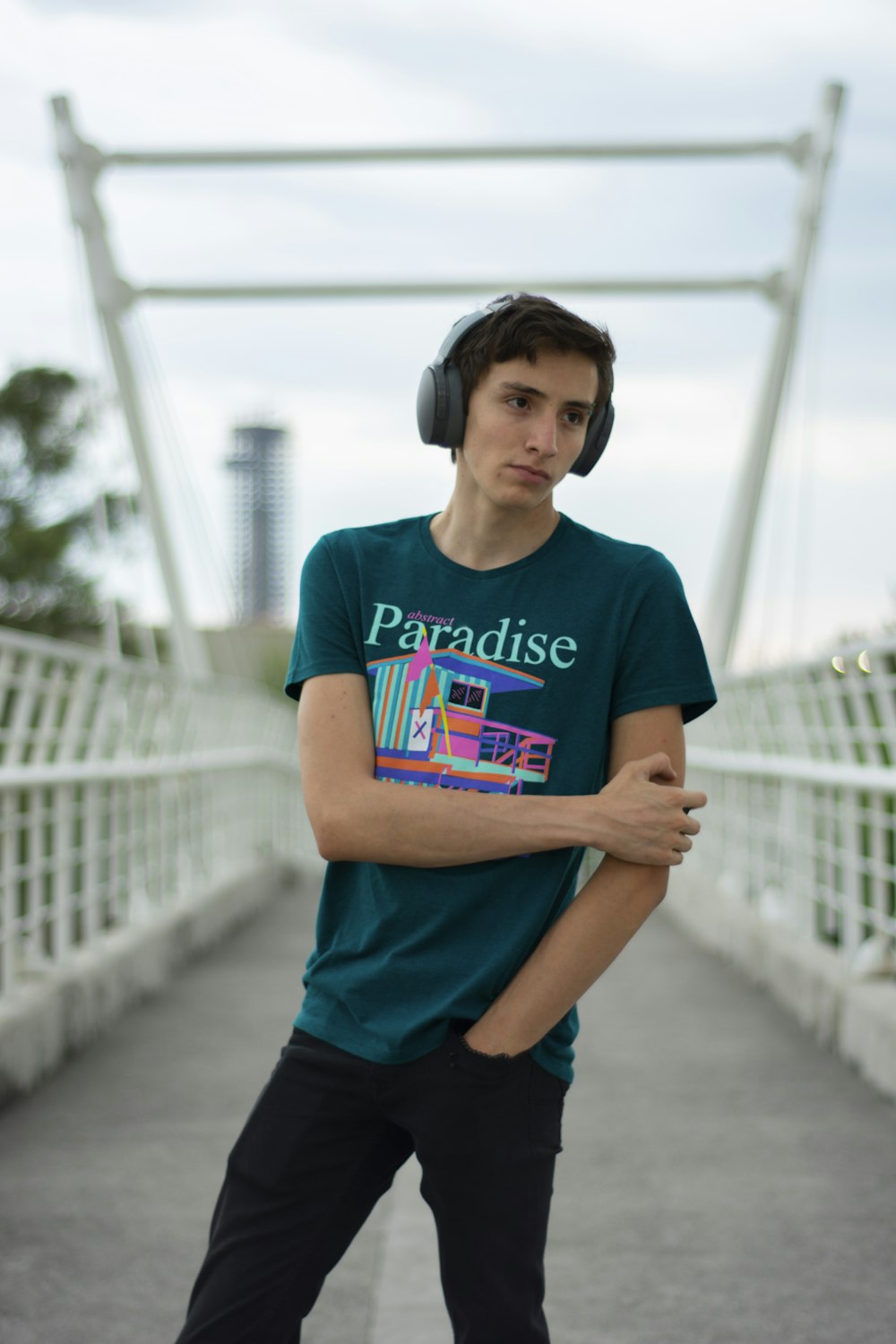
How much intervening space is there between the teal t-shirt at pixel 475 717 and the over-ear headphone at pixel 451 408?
Result: 201 millimetres

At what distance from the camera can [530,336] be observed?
2197 millimetres

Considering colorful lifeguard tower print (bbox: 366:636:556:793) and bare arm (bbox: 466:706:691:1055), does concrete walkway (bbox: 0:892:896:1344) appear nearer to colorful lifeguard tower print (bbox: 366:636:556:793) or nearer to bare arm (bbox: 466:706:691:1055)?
bare arm (bbox: 466:706:691:1055)

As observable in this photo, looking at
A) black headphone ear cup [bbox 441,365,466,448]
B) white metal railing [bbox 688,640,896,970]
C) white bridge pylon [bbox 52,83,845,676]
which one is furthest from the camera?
white bridge pylon [bbox 52,83,845,676]

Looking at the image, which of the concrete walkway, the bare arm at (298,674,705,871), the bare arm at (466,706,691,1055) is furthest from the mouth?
the concrete walkway

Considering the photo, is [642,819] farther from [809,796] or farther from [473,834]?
[809,796]

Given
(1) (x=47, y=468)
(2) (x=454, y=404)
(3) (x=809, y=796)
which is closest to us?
(2) (x=454, y=404)

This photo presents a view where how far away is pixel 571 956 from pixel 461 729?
334mm

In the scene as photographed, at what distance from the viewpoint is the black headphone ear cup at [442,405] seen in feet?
7.72

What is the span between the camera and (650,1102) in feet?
18.5

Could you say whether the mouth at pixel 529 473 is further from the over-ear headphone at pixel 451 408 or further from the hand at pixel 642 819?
the hand at pixel 642 819

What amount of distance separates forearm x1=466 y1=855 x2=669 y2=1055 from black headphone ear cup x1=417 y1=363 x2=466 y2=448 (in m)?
0.67

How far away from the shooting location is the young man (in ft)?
6.93

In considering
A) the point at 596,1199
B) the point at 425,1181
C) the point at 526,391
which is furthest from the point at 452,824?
the point at 596,1199

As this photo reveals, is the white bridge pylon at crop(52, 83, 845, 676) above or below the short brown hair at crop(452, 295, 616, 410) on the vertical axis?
above
